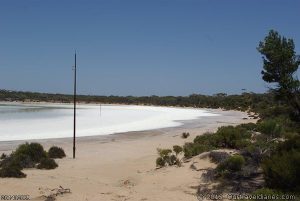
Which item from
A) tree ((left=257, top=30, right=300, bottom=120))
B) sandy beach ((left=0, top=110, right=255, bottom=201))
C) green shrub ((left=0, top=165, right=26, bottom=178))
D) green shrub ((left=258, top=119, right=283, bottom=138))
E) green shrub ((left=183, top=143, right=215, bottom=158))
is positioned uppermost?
tree ((left=257, top=30, right=300, bottom=120))

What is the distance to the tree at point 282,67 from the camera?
51.7 ft

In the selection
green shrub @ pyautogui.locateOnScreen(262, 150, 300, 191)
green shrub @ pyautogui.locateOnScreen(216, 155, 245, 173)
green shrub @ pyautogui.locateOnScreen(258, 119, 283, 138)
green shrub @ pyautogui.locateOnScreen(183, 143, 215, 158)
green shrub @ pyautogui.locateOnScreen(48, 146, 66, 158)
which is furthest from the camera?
green shrub @ pyautogui.locateOnScreen(48, 146, 66, 158)

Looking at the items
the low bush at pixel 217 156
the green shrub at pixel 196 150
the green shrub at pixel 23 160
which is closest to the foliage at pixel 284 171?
the low bush at pixel 217 156

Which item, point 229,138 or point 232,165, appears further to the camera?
point 229,138

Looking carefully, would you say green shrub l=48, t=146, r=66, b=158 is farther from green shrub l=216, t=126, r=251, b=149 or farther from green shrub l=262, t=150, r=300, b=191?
green shrub l=262, t=150, r=300, b=191

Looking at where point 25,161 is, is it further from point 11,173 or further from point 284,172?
point 284,172

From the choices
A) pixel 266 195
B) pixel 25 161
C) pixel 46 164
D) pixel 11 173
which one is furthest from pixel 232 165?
pixel 25 161

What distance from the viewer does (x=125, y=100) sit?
464 ft

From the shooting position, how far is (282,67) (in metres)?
16.0

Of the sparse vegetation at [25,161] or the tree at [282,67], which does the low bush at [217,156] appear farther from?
the sparse vegetation at [25,161]

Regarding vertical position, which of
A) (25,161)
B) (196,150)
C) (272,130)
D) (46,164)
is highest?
(272,130)

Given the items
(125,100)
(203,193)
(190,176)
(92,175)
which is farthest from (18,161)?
(125,100)

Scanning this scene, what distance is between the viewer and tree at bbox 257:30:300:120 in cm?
1576

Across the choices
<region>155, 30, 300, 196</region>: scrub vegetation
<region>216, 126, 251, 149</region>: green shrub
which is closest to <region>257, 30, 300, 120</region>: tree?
<region>155, 30, 300, 196</region>: scrub vegetation
